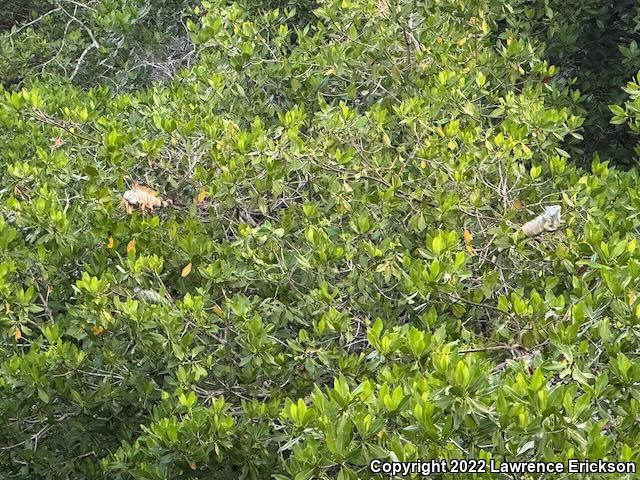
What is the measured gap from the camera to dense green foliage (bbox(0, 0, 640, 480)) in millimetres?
2389

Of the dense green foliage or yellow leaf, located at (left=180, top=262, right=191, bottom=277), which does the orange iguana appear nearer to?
the dense green foliage

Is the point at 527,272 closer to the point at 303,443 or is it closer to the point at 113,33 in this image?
the point at 303,443

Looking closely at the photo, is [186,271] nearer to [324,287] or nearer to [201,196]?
[201,196]

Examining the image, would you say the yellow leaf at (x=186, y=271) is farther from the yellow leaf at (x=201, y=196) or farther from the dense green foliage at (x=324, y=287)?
the yellow leaf at (x=201, y=196)

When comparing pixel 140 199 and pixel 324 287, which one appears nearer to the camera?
pixel 324 287

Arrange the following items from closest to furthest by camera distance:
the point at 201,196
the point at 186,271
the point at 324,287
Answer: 1. the point at 324,287
2. the point at 186,271
3. the point at 201,196

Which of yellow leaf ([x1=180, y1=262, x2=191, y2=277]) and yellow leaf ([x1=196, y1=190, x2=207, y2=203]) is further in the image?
yellow leaf ([x1=196, y1=190, x2=207, y2=203])

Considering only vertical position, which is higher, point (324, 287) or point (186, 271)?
point (324, 287)

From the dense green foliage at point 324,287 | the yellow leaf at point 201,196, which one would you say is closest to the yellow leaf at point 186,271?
the dense green foliage at point 324,287

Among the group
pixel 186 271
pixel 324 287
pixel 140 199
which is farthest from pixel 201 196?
pixel 324 287

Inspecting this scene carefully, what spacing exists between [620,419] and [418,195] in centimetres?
149

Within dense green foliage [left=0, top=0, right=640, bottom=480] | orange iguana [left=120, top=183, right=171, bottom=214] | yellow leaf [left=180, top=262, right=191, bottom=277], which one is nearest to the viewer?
dense green foliage [left=0, top=0, right=640, bottom=480]

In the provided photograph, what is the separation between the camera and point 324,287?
325 centimetres

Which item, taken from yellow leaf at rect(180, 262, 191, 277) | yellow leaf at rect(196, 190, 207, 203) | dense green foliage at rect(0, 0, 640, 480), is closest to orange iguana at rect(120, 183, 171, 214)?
dense green foliage at rect(0, 0, 640, 480)
